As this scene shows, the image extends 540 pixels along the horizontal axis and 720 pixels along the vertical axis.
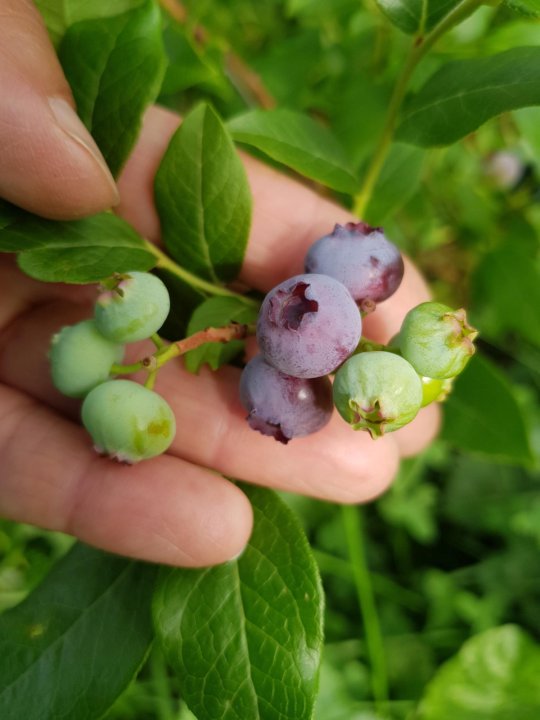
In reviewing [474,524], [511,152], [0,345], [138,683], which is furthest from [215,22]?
[138,683]

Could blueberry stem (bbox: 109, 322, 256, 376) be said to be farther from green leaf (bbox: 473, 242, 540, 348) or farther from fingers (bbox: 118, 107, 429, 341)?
green leaf (bbox: 473, 242, 540, 348)

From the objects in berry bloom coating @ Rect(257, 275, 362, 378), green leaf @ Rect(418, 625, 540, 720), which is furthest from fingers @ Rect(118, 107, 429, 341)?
green leaf @ Rect(418, 625, 540, 720)

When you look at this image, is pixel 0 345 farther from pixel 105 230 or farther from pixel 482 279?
pixel 482 279

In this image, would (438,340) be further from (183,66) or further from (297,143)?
(183,66)

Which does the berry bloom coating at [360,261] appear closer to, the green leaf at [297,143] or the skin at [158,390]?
the green leaf at [297,143]

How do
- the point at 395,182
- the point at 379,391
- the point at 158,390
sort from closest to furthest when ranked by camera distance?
the point at 379,391 < the point at 158,390 < the point at 395,182

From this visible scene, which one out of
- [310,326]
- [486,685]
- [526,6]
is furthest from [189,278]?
[486,685]
